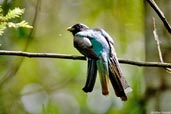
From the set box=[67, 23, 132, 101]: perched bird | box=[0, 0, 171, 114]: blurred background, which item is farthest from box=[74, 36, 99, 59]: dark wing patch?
box=[0, 0, 171, 114]: blurred background

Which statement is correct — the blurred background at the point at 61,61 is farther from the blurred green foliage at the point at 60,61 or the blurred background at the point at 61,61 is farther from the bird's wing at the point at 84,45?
the bird's wing at the point at 84,45

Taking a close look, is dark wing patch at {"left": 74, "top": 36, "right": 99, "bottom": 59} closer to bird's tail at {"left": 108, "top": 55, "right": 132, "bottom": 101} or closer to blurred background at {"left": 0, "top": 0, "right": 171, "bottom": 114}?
bird's tail at {"left": 108, "top": 55, "right": 132, "bottom": 101}

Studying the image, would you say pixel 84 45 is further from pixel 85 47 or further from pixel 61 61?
pixel 61 61

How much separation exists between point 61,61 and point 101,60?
1.18 metres

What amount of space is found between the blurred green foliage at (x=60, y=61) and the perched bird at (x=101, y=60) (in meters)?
0.69

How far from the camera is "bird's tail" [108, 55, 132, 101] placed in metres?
0.89

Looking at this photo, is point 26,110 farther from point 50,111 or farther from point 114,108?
point 114,108

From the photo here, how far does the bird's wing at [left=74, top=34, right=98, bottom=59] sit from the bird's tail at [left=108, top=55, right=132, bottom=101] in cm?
4

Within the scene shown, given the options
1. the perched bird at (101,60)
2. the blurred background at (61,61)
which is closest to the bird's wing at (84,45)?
the perched bird at (101,60)

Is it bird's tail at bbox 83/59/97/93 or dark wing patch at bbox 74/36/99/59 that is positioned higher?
dark wing patch at bbox 74/36/99/59

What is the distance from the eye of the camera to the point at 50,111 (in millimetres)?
1854

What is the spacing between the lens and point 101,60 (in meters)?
0.94

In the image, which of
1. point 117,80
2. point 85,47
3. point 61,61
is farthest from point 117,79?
point 61,61

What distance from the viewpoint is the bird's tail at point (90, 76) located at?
92cm
